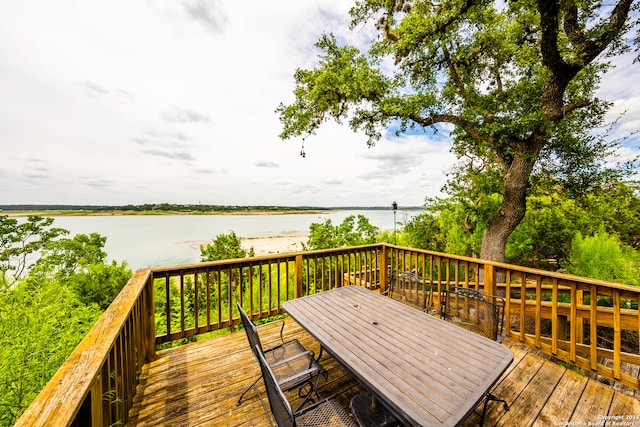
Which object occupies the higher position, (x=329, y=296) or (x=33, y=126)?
(x=33, y=126)

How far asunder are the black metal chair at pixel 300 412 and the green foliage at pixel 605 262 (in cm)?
924

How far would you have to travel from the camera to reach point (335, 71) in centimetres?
743

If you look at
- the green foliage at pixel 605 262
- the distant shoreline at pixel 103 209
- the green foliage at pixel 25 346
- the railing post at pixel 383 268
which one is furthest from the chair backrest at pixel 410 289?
the distant shoreline at pixel 103 209

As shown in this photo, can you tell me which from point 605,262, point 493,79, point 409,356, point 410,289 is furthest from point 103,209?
point 605,262

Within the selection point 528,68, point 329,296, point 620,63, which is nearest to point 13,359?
point 329,296

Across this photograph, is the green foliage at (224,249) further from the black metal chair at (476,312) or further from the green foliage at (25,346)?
the black metal chair at (476,312)

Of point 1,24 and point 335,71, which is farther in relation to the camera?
point 335,71

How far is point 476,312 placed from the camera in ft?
8.59

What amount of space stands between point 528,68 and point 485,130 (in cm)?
309

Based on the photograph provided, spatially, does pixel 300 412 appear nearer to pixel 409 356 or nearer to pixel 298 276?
pixel 409 356

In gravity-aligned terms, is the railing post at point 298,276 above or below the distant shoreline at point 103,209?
below

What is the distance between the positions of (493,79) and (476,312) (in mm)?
8915

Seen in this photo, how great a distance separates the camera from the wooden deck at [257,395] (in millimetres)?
2016

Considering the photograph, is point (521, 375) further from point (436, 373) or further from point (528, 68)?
point (528, 68)
